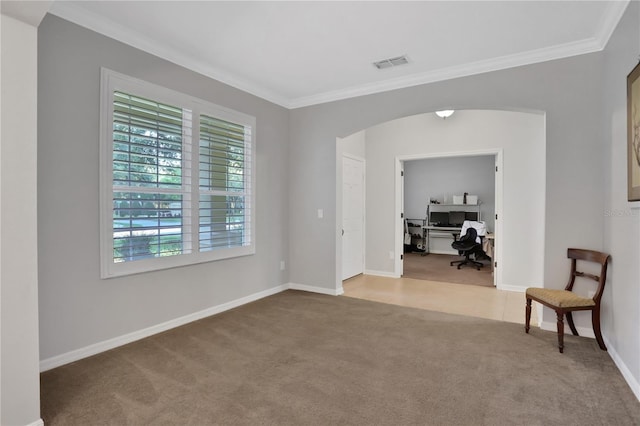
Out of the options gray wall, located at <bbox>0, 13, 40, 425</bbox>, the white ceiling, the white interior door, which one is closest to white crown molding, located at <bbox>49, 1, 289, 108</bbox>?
the white ceiling

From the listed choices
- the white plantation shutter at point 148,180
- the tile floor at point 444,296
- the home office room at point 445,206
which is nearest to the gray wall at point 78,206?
the white plantation shutter at point 148,180

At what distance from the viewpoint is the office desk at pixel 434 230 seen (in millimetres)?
8094

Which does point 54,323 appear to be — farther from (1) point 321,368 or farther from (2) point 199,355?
(1) point 321,368

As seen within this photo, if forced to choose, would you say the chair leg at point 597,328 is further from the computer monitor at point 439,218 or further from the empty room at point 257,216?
the computer monitor at point 439,218

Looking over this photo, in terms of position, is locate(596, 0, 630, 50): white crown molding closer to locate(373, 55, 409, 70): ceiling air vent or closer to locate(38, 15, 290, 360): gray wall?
locate(373, 55, 409, 70): ceiling air vent

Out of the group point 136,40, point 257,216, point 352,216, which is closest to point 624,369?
point 257,216

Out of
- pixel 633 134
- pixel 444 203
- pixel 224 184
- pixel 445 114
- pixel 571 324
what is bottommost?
pixel 571 324

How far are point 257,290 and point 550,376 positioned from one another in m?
3.13

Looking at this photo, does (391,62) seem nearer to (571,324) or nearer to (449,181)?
(571,324)

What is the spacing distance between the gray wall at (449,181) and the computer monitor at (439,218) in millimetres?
383

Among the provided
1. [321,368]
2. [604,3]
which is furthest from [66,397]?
[604,3]

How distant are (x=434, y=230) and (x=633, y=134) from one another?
669 centimetres

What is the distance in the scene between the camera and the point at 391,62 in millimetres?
3486

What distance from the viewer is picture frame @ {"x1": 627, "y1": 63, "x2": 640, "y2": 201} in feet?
6.95
